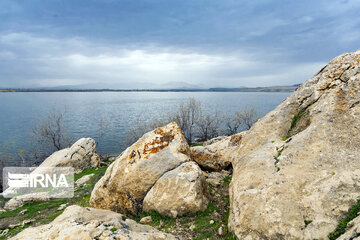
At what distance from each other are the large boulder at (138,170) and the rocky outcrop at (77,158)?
13955 mm

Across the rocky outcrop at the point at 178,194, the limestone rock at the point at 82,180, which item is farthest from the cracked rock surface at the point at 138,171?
the limestone rock at the point at 82,180

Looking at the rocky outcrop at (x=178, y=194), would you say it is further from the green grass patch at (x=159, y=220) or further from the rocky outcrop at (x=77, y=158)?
the rocky outcrop at (x=77, y=158)

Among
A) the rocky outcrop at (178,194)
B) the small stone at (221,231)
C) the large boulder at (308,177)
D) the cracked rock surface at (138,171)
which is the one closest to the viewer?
the large boulder at (308,177)

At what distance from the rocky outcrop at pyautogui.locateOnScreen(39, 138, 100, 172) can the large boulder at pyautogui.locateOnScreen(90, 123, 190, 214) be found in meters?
14.0

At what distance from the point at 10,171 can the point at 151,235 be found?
105ft

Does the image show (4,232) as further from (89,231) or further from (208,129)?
(208,129)

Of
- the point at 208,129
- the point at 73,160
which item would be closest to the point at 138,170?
the point at 73,160

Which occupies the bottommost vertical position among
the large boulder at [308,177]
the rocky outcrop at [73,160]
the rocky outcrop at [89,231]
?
the rocky outcrop at [73,160]

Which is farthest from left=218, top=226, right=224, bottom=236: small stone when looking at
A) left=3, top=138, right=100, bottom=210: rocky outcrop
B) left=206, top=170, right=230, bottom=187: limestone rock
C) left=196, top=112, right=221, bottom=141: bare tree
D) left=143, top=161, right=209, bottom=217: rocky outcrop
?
left=196, top=112, right=221, bottom=141: bare tree

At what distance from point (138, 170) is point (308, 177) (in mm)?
8209

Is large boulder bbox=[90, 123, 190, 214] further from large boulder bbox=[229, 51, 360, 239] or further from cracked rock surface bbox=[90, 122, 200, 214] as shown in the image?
large boulder bbox=[229, 51, 360, 239]

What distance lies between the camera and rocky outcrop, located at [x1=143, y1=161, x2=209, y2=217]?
9.76 m

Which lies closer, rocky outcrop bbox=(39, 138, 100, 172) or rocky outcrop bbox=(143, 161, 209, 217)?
rocky outcrop bbox=(143, 161, 209, 217)

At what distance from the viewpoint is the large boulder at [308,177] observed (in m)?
6.31
